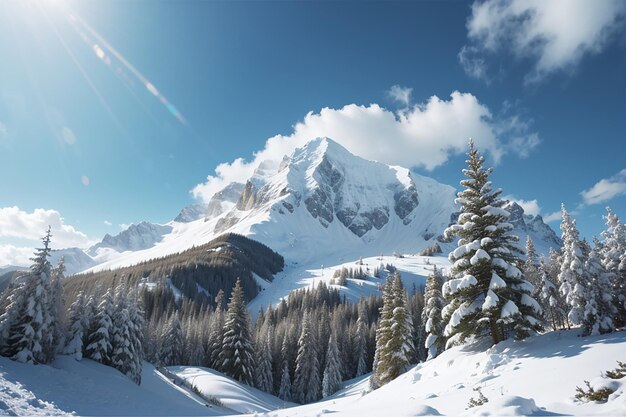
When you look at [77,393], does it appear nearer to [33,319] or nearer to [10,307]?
[33,319]

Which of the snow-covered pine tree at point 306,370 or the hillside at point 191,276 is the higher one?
the hillside at point 191,276

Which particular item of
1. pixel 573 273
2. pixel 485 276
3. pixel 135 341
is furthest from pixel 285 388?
pixel 573 273

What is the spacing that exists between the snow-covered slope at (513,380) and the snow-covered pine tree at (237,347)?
114 feet

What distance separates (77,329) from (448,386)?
2678 cm

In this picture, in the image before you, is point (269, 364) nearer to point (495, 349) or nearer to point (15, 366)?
point (15, 366)

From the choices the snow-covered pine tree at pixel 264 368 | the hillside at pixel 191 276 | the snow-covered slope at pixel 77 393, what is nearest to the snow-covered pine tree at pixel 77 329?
the snow-covered slope at pixel 77 393

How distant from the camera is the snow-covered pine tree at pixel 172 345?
6569 centimetres

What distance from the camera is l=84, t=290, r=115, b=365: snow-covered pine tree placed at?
28.5m

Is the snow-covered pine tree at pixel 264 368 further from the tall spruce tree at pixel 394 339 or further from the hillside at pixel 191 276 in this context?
the hillside at pixel 191 276

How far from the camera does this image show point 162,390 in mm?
30438

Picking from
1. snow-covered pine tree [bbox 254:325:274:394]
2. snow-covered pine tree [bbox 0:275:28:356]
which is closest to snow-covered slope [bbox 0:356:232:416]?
snow-covered pine tree [bbox 0:275:28:356]

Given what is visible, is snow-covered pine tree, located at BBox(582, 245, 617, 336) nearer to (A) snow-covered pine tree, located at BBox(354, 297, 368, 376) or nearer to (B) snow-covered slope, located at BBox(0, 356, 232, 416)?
(B) snow-covered slope, located at BBox(0, 356, 232, 416)

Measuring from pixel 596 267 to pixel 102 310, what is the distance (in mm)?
34509

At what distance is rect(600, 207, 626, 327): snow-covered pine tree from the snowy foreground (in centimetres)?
362
